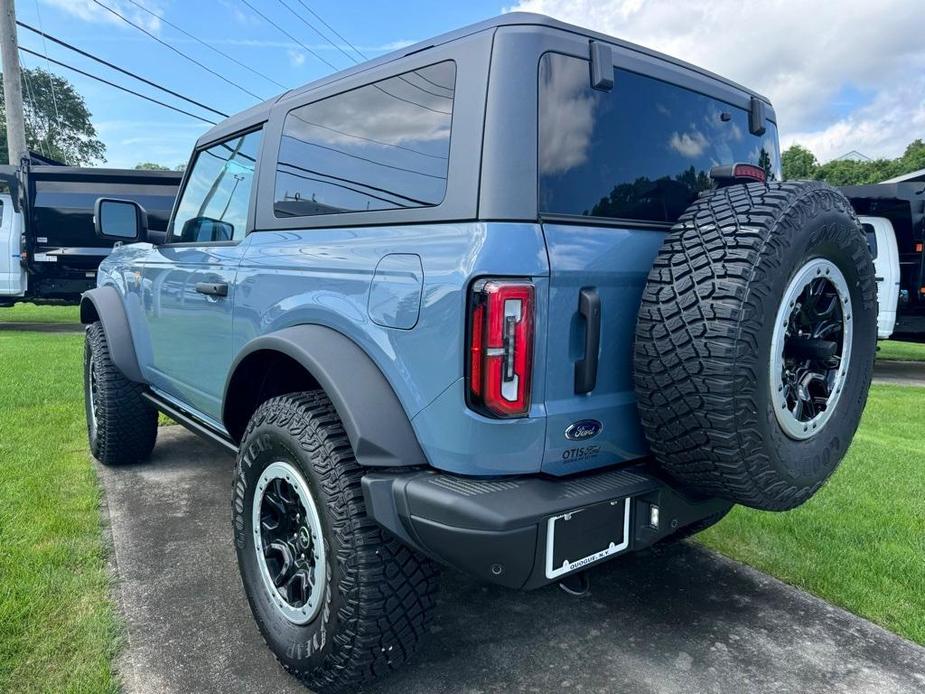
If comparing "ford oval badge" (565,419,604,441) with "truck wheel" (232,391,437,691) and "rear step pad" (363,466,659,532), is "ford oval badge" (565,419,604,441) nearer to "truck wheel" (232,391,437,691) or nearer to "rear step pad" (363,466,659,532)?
"rear step pad" (363,466,659,532)

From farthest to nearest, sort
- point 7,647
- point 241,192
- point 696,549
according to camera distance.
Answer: point 696,549, point 241,192, point 7,647

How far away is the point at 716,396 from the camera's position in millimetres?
1794

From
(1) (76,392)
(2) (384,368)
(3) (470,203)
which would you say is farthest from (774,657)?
(1) (76,392)

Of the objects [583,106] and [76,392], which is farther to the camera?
[76,392]

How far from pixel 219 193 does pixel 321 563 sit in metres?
2.01

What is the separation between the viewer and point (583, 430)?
195cm

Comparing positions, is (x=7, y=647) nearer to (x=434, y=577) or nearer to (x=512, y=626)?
(x=434, y=577)

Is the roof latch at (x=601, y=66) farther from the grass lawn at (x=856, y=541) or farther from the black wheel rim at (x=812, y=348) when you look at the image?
the grass lawn at (x=856, y=541)

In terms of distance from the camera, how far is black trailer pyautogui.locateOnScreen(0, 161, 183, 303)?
10.7 meters

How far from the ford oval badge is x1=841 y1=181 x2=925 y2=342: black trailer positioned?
29.0 feet

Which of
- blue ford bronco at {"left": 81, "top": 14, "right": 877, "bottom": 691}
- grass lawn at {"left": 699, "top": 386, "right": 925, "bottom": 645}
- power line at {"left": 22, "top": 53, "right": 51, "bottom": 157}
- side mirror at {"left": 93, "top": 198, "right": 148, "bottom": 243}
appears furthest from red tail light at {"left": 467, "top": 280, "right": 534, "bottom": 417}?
power line at {"left": 22, "top": 53, "right": 51, "bottom": 157}

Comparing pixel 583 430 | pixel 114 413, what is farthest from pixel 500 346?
pixel 114 413

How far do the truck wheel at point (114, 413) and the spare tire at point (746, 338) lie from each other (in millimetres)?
3264

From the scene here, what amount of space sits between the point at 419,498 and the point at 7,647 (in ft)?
5.34
